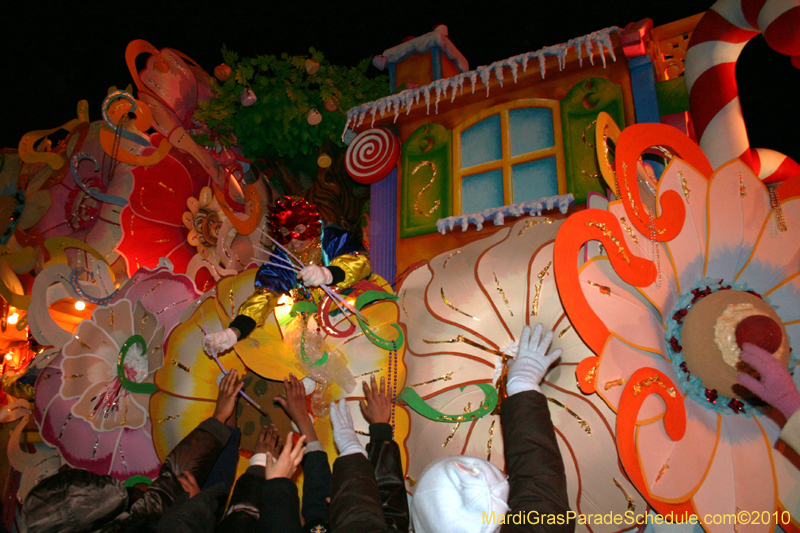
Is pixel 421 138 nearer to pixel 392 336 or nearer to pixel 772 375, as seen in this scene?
pixel 392 336

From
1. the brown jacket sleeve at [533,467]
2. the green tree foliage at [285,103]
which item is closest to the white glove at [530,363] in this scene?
the brown jacket sleeve at [533,467]

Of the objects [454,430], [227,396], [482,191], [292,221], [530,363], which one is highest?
[482,191]

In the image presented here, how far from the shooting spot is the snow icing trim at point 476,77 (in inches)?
123

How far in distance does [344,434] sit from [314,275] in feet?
2.92

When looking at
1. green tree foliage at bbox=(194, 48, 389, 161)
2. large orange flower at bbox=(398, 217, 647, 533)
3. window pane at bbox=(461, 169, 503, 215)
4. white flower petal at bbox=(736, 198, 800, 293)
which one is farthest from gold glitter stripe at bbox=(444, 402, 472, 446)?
green tree foliage at bbox=(194, 48, 389, 161)

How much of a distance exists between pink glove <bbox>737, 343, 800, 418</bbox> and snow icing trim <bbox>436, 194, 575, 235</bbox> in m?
1.48

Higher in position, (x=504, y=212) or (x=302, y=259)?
(x=504, y=212)

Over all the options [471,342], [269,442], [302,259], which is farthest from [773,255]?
[302,259]

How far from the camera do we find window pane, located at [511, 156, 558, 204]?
319 centimetres

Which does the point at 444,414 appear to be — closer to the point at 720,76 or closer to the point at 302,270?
the point at 302,270

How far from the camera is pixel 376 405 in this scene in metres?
2.22

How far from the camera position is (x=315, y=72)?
404cm

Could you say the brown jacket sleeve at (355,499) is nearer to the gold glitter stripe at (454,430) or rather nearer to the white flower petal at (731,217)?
the gold glitter stripe at (454,430)

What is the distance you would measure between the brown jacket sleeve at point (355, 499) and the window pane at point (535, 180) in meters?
2.07
